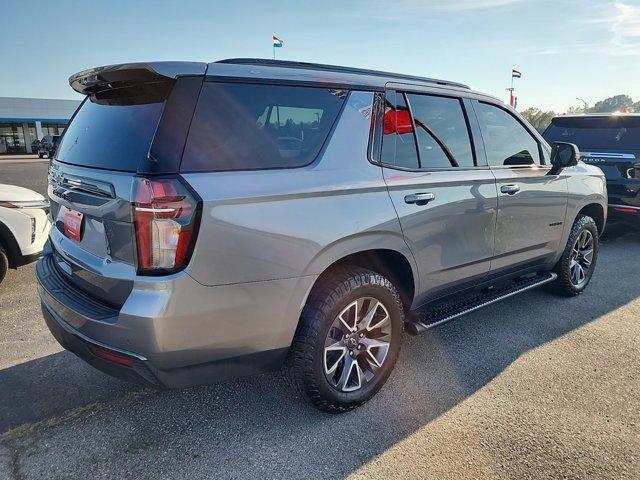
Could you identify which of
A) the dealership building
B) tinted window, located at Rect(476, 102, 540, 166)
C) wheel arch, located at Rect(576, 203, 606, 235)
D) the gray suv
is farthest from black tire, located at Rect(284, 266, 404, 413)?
the dealership building

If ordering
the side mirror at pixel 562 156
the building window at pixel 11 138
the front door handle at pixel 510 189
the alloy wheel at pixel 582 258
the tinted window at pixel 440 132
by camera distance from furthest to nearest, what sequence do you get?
1. the building window at pixel 11 138
2. the alloy wheel at pixel 582 258
3. the side mirror at pixel 562 156
4. the front door handle at pixel 510 189
5. the tinted window at pixel 440 132

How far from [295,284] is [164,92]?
1.08 m

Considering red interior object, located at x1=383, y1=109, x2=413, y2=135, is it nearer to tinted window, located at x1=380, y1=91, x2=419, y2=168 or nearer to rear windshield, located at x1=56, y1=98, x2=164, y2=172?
tinted window, located at x1=380, y1=91, x2=419, y2=168

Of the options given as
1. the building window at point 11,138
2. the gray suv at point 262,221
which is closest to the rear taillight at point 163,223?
the gray suv at point 262,221

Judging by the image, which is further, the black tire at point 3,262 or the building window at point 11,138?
the building window at point 11,138

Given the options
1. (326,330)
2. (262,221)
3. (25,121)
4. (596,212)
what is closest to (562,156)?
Result: (596,212)

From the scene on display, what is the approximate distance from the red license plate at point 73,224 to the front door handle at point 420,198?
5.82ft

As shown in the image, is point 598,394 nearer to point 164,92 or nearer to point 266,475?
point 266,475

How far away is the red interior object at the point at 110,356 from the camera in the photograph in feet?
6.58

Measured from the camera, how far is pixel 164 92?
80.2 inches

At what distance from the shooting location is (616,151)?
6.43 meters

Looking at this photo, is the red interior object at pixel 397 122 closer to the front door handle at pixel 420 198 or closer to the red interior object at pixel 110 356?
the front door handle at pixel 420 198

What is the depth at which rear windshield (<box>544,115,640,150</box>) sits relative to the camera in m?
6.40

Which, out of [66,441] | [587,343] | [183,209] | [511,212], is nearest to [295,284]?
[183,209]
